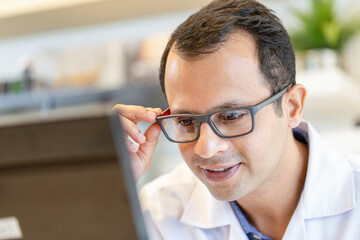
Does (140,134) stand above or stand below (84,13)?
below

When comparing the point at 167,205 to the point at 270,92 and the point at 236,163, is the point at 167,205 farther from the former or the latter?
the point at 270,92

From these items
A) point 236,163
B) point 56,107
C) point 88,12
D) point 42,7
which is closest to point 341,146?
point 236,163

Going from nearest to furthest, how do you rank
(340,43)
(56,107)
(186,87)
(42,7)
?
(56,107) < (186,87) < (340,43) < (42,7)

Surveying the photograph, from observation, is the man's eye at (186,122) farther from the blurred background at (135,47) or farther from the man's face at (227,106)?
the blurred background at (135,47)

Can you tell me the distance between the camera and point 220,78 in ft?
2.96

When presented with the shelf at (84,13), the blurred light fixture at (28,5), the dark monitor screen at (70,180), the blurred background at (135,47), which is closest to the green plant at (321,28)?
the blurred background at (135,47)

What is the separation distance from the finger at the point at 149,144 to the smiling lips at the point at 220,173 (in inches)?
6.9

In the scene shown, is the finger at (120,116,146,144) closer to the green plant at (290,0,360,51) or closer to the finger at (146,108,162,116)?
the finger at (146,108,162,116)

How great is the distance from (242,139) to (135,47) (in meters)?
2.13

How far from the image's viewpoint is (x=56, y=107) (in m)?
0.56

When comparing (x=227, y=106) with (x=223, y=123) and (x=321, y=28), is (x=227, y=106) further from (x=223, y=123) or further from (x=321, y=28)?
(x=321, y=28)

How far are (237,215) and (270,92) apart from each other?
0.35 meters

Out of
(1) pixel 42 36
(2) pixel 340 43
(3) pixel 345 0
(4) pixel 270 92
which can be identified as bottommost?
(4) pixel 270 92

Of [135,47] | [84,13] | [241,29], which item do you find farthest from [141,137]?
[84,13]
